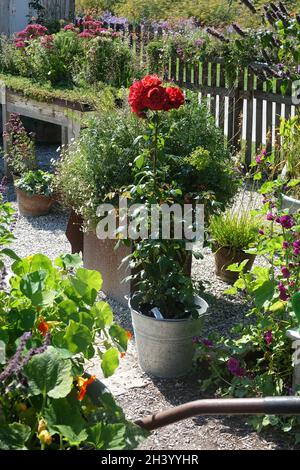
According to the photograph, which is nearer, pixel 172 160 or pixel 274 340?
pixel 274 340

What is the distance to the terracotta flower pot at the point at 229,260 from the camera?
17.2ft

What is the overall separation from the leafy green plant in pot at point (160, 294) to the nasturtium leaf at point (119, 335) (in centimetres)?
168

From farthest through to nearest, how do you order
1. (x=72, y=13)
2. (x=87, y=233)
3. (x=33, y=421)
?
1. (x=72, y=13)
2. (x=87, y=233)
3. (x=33, y=421)

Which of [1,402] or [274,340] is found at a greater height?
[1,402]

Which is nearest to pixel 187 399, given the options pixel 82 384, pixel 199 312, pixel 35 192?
pixel 199 312

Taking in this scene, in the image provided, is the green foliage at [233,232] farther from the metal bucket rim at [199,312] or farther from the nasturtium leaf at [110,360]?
the nasturtium leaf at [110,360]

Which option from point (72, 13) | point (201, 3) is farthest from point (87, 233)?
point (201, 3)

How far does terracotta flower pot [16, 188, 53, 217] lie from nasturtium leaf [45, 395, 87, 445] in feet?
16.8

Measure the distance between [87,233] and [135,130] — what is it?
0.78 metres

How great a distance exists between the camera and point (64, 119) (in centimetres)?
710

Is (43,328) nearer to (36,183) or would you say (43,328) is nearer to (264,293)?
(264,293)

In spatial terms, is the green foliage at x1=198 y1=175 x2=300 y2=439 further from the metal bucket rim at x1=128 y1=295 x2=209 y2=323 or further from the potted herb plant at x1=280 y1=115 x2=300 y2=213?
the potted herb plant at x1=280 y1=115 x2=300 y2=213

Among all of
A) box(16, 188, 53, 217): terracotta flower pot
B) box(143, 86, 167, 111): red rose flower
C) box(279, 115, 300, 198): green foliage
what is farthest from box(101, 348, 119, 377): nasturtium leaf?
box(16, 188, 53, 217): terracotta flower pot

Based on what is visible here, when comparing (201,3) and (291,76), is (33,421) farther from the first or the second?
(201,3)
